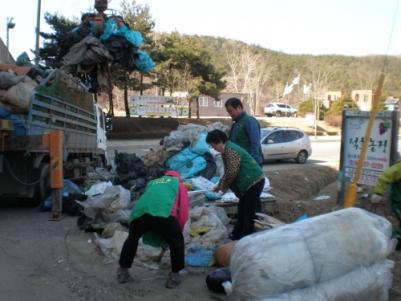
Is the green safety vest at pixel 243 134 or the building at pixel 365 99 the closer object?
the green safety vest at pixel 243 134

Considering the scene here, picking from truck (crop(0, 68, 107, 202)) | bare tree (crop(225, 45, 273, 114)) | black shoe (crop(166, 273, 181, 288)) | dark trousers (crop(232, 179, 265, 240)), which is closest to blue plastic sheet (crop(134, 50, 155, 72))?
truck (crop(0, 68, 107, 202))

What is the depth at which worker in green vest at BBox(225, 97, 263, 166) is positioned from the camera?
6688 mm

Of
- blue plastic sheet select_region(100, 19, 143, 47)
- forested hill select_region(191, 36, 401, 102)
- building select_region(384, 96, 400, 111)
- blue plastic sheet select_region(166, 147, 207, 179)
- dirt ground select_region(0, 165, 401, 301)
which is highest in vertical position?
forested hill select_region(191, 36, 401, 102)

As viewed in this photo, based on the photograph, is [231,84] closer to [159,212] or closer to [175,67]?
[175,67]

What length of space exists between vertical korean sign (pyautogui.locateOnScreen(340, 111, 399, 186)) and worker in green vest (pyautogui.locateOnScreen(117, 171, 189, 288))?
4.33 metres

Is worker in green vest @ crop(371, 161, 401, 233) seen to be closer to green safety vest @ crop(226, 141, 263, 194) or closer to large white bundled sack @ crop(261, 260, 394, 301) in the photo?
green safety vest @ crop(226, 141, 263, 194)

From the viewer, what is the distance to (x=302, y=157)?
2188 centimetres

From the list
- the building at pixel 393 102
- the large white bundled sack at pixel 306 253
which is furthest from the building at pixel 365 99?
the large white bundled sack at pixel 306 253

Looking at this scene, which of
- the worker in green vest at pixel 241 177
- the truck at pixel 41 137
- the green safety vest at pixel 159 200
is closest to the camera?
the green safety vest at pixel 159 200

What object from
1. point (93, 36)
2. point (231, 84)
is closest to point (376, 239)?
point (93, 36)

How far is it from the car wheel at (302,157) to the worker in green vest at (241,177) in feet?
51.9

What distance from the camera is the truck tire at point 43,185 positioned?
9672 mm

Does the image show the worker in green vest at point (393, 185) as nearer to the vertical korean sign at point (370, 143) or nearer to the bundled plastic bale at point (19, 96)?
the vertical korean sign at point (370, 143)

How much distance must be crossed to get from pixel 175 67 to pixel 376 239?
36.7 meters
